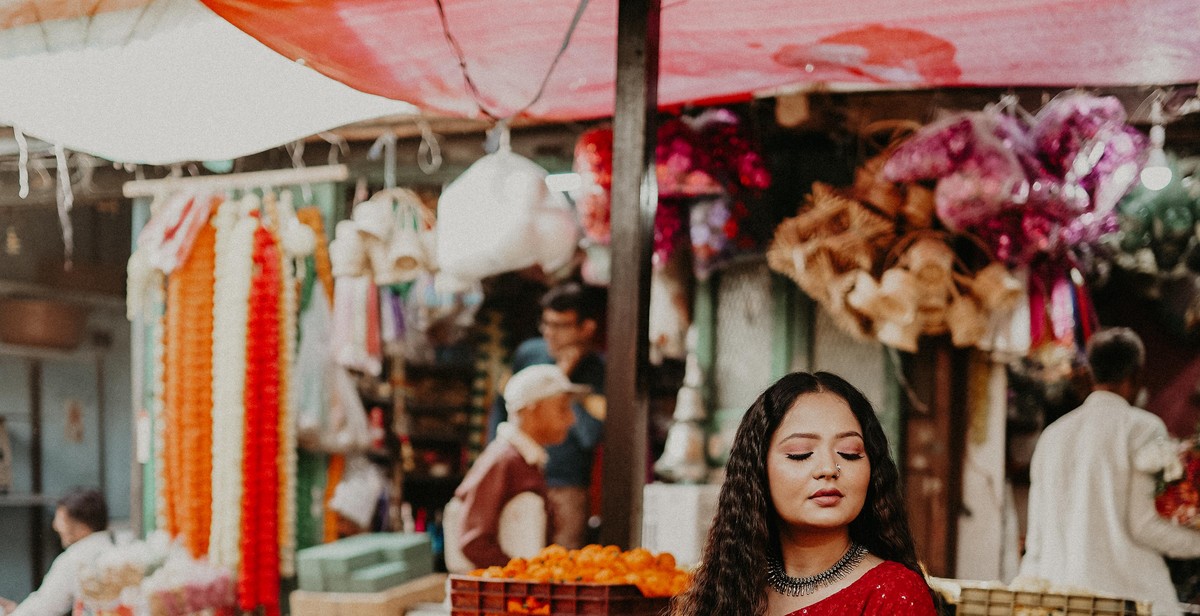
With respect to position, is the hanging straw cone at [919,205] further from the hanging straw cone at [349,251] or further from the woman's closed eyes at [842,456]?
the woman's closed eyes at [842,456]

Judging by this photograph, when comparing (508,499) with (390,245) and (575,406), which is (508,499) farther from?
(390,245)

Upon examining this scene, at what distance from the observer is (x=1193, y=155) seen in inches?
217

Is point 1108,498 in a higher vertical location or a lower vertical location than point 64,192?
lower

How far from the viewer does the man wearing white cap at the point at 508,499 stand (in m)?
5.32

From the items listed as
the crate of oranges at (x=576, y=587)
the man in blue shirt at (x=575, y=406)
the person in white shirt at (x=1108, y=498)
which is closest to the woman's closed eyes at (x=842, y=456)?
the crate of oranges at (x=576, y=587)

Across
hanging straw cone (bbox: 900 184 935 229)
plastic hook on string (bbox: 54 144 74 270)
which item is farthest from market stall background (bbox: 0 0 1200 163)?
hanging straw cone (bbox: 900 184 935 229)

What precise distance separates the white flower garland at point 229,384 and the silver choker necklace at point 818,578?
4382 millimetres

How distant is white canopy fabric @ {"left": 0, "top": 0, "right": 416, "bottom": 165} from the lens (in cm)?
411

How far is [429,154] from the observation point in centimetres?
677

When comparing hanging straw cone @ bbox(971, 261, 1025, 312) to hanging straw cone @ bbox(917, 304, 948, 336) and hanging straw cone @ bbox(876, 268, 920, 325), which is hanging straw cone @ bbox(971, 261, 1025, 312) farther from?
hanging straw cone @ bbox(876, 268, 920, 325)

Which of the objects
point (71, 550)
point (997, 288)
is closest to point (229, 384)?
point (71, 550)

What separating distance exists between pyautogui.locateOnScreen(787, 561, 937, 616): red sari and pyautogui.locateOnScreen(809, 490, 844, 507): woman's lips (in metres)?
0.16

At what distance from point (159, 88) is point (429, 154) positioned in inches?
92.5

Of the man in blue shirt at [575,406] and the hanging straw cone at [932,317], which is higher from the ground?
the hanging straw cone at [932,317]
